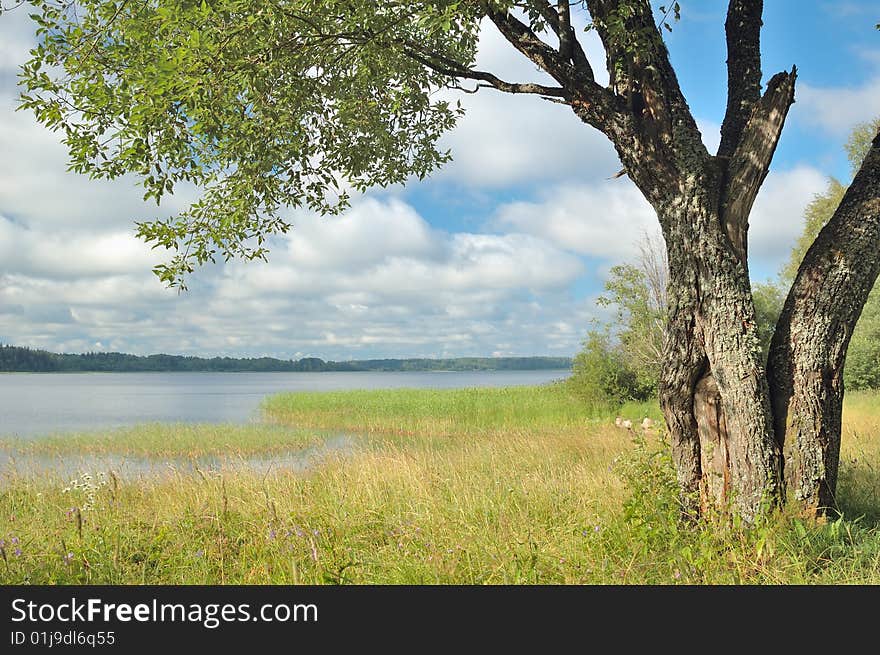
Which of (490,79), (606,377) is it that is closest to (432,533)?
(490,79)

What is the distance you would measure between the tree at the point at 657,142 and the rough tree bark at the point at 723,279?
0.7 inches

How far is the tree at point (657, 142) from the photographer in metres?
6.74

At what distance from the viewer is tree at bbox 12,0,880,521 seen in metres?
6.74

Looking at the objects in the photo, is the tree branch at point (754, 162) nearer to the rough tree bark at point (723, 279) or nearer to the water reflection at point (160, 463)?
the rough tree bark at point (723, 279)

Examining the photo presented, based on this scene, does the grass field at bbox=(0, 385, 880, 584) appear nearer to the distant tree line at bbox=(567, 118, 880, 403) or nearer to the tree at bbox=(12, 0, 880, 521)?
the tree at bbox=(12, 0, 880, 521)

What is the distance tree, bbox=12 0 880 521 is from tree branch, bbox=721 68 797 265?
0.05 feet

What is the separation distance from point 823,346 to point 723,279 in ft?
4.04

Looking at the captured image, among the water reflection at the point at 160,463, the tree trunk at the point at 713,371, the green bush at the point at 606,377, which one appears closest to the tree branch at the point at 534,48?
the tree trunk at the point at 713,371

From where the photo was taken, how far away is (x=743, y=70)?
779 centimetres

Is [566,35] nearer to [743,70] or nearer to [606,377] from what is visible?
[743,70]

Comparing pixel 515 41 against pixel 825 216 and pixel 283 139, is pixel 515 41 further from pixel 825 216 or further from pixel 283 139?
pixel 825 216

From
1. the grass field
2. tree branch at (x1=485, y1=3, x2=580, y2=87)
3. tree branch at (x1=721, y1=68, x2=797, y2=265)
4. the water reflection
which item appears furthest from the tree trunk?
the water reflection

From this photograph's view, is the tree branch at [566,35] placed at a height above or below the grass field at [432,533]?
above
